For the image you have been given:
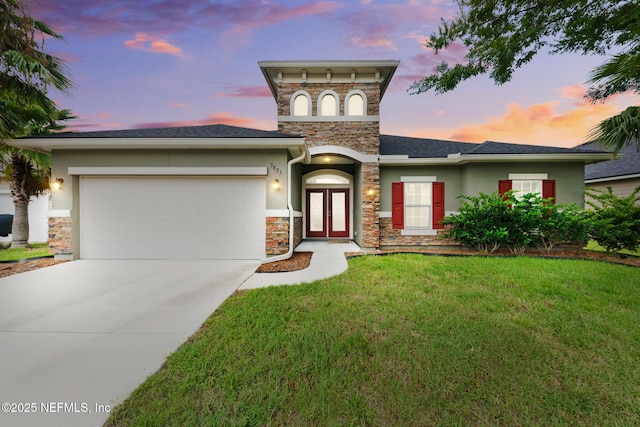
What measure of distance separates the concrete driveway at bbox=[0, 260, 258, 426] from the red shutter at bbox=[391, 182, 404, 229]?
5774 millimetres

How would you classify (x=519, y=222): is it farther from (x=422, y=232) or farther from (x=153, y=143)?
(x=153, y=143)

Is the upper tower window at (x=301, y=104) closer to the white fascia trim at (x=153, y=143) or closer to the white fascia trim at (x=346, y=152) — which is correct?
the white fascia trim at (x=346, y=152)

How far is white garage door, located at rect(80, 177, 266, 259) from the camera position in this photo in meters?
7.11

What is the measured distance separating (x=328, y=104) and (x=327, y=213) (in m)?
4.42

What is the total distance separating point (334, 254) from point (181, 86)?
11.4m

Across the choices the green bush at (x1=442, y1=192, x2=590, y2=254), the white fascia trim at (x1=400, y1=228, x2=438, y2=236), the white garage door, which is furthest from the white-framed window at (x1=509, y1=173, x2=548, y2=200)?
the white garage door

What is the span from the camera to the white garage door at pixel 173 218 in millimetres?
7113

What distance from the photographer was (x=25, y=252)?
8.70 metres

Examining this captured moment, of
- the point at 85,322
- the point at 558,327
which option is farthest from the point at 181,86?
the point at 558,327

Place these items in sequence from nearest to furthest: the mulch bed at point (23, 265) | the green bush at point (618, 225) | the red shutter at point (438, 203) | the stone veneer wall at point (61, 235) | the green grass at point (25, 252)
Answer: the mulch bed at point (23, 265) → the stone veneer wall at point (61, 235) → the green bush at point (618, 225) → the green grass at point (25, 252) → the red shutter at point (438, 203)

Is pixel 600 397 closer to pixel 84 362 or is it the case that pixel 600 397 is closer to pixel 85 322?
pixel 84 362

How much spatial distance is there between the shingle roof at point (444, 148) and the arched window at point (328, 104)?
2394 mm

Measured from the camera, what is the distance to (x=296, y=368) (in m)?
2.36

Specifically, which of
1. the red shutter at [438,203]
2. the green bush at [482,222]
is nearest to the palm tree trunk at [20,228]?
the red shutter at [438,203]
